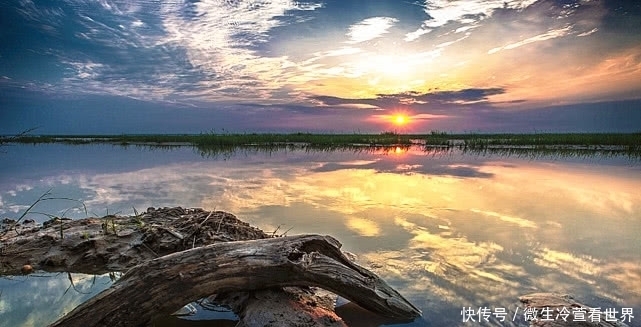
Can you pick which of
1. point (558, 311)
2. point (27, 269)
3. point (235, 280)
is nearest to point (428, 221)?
point (558, 311)

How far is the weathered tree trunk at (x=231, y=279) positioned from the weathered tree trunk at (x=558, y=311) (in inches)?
38.3

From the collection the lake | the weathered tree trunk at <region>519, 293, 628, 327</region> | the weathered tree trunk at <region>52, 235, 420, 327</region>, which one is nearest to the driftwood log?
the weathered tree trunk at <region>52, 235, 420, 327</region>

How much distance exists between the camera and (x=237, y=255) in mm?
3273

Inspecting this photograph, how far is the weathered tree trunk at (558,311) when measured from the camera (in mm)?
3146

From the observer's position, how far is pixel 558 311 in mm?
3277

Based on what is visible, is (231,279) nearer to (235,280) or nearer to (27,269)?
(235,280)

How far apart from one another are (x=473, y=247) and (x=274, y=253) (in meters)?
2.69

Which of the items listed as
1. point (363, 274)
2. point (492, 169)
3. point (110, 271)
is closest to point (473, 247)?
point (363, 274)

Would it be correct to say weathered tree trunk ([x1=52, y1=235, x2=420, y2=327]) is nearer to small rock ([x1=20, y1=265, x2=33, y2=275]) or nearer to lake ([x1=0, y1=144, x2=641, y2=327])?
lake ([x1=0, y1=144, x2=641, y2=327])

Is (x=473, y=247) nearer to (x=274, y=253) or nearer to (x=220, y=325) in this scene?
(x=274, y=253)

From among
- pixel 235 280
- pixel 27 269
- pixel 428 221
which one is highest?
pixel 235 280

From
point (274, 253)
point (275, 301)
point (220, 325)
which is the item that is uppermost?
point (274, 253)

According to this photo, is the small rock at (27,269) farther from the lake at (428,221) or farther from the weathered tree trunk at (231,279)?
the weathered tree trunk at (231,279)

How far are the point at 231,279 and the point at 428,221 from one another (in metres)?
3.71
